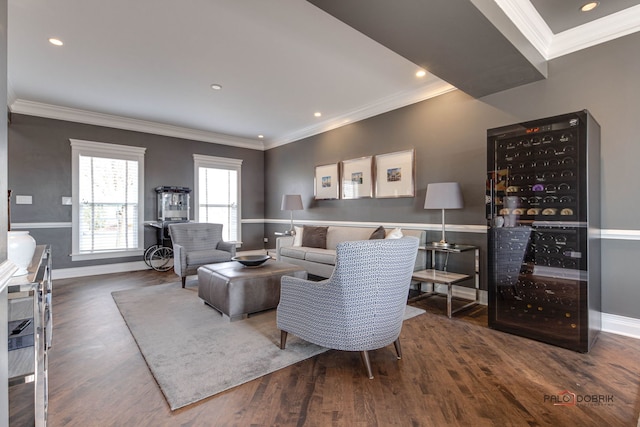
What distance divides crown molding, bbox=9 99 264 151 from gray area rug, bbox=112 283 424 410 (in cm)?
346

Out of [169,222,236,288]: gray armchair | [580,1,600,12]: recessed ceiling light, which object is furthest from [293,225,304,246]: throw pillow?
[580,1,600,12]: recessed ceiling light

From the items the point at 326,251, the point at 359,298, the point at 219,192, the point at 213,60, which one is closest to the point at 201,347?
the point at 359,298

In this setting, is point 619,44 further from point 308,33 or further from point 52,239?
point 52,239

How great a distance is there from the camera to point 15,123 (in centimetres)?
465

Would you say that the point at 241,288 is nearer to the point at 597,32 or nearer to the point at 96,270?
the point at 96,270

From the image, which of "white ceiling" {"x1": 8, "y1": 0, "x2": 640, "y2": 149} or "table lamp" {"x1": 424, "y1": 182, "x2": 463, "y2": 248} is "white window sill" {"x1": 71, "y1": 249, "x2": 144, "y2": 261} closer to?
"white ceiling" {"x1": 8, "y1": 0, "x2": 640, "y2": 149}

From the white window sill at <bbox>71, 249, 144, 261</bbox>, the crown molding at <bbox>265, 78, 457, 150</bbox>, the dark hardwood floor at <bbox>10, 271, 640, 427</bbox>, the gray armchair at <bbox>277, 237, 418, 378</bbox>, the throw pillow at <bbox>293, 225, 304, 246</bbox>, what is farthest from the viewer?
the throw pillow at <bbox>293, 225, 304, 246</bbox>

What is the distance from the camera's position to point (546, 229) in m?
2.61

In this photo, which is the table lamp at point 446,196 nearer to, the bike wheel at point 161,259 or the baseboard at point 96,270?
the bike wheel at point 161,259

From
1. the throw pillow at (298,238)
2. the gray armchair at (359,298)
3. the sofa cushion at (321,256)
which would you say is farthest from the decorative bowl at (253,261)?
the throw pillow at (298,238)

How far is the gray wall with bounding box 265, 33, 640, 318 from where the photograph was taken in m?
2.64

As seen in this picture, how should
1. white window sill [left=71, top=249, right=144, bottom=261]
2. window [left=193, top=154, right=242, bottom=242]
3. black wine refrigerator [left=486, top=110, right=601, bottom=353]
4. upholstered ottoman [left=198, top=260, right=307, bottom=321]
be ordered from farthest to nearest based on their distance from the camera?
1. window [left=193, top=154, right=242, bottom=242]
2. white window sill [left=71, top=249, right=144, bottom=261]
3. upholstered ottoman [left=198, top=260, right=307, bottom=321]
4. black wine refrigerator [left=486, top=110, right=601, bottom=353]

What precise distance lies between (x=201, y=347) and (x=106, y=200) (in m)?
4.26

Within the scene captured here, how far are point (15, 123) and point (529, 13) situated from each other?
6782 millimetres
